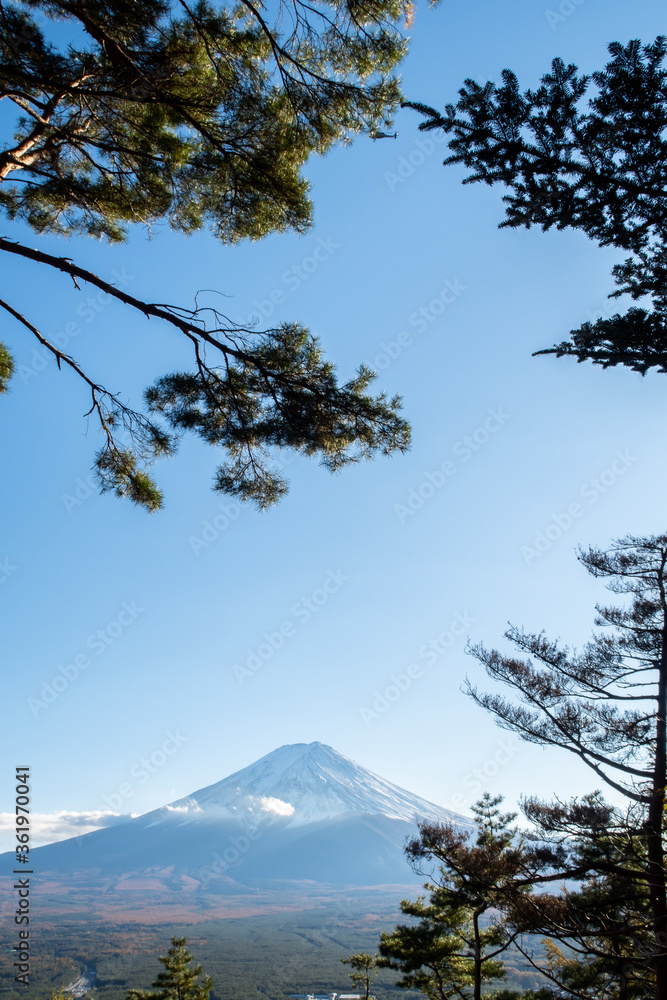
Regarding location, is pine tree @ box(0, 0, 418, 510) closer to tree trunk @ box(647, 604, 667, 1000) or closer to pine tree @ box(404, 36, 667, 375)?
pine tree @ box(404, 36, 667, 375)

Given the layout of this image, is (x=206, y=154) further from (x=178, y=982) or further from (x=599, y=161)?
Answer: (x=178, y=982)

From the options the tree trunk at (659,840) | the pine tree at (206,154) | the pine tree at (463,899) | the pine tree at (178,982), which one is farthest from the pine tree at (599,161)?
the pine tree at (178,982)

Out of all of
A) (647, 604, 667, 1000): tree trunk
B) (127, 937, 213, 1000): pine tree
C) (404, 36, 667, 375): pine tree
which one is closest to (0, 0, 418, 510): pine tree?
(404, 36, 667, 375): pine tree

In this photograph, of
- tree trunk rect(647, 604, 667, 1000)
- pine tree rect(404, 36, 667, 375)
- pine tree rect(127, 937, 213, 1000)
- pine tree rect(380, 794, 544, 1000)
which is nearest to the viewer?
pine tree rect(404, 36, 667, 375)

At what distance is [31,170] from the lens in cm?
397

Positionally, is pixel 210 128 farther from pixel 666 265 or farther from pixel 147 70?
pixel 666 265

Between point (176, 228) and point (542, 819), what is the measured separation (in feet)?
27.3

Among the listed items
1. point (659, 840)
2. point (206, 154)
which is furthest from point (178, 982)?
point (206, 154)

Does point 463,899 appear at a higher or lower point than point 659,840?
lower

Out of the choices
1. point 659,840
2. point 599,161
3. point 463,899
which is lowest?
point 463,899

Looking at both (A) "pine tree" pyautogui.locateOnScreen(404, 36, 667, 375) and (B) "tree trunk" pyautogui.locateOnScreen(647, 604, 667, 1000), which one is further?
(B) "tree trunk" pyautogui.locateOnScreen(647, 604, 667, 1000)

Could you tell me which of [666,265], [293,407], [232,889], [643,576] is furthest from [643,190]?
[232,889]

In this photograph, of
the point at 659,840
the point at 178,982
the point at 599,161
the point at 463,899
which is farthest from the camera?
the point at 178,982

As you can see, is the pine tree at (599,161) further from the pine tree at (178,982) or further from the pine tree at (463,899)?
the pine tree at (178,982)
